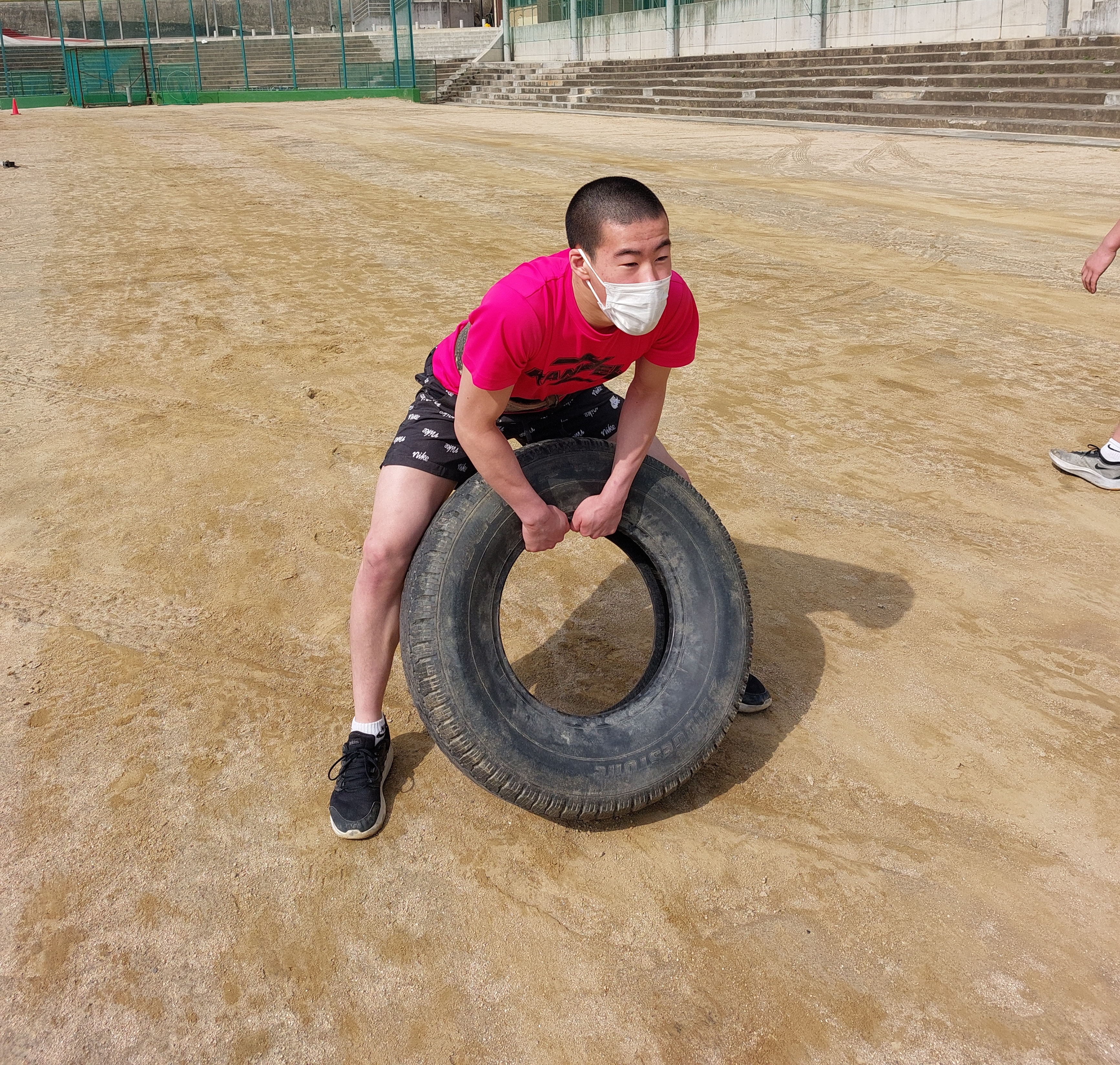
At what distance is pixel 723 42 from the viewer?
93.0 feet

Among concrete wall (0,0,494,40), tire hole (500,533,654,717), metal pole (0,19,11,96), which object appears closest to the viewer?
tire hole (500,533,654,717)

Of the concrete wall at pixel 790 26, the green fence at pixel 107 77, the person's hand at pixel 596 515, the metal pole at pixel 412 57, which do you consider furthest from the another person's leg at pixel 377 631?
the green fence at pixel 107 77

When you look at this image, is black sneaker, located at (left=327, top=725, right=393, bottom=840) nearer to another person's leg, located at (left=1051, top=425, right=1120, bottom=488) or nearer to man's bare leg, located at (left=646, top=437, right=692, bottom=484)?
man's bare leg, located at (left=646, top=437, right=692, bottom=484)

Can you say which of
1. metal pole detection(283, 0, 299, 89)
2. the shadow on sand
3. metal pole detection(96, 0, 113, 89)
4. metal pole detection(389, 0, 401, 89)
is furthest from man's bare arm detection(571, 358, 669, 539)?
metal pole detection(96, 0, 113, 89)

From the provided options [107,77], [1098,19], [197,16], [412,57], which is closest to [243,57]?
[107,77]

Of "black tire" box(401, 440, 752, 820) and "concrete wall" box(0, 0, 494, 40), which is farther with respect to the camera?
"concrete wall" box(0, 0, 494, 40)

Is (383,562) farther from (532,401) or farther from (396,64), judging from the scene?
(396,64)

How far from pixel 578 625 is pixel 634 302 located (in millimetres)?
1500

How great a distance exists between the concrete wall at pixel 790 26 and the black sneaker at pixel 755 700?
859 inches

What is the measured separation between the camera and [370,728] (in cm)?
275

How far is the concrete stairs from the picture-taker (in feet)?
53.0

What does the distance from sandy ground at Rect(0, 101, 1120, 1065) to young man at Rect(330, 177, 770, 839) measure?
27cm

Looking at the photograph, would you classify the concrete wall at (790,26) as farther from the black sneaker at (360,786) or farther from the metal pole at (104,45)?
the black sneaker at (360,786)

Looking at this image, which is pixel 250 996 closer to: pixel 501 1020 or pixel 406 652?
pixel 501 1020
